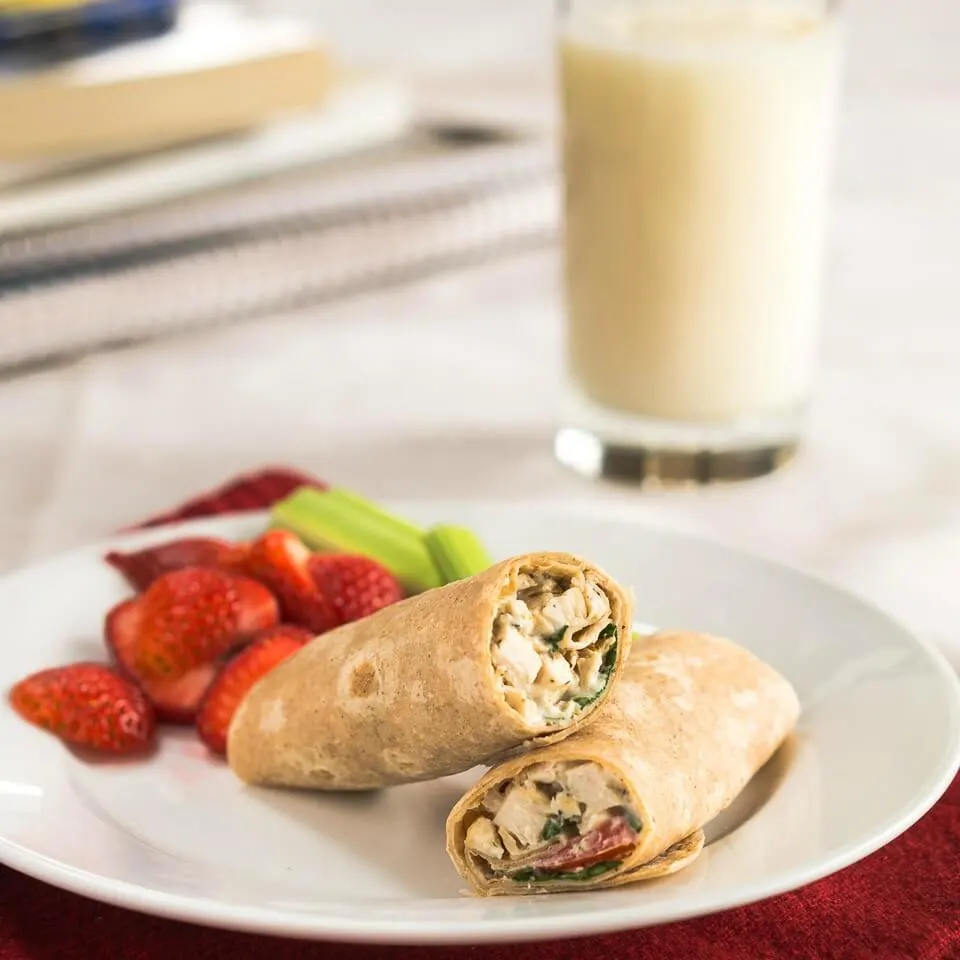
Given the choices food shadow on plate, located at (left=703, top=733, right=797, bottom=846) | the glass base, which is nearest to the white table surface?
the glass base

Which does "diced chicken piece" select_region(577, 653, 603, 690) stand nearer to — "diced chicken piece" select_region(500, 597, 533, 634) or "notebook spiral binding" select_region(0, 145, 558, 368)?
"diced chicken piece" select_region(500, 597, 533, 634)

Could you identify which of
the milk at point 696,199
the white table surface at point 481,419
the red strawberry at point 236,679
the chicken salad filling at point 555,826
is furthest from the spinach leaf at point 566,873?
the milk at point 696,199

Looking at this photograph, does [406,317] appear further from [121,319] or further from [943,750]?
[943,750]

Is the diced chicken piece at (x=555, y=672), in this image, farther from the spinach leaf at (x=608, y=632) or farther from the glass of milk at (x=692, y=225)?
the glass of milk at (x=692, y=225)

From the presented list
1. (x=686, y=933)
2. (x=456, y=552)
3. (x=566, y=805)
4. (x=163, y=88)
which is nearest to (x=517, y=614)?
(x=566, y=805)

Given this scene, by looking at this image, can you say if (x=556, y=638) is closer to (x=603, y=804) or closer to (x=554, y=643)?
(x=554, y=643)

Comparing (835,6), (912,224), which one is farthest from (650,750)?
(912,224)
